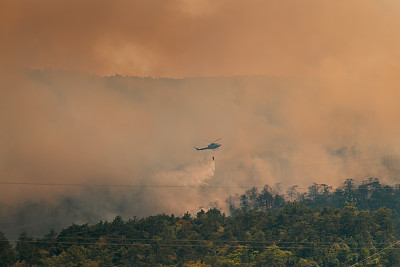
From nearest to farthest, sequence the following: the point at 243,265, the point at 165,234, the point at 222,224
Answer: the point at 243,265, the point at 165,234, the point at 222,224

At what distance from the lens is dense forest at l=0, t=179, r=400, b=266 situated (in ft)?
363

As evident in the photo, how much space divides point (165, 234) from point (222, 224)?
15.9 metres

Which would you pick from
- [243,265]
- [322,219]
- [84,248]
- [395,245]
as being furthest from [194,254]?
[395,245]

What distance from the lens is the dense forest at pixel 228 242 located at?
111 m

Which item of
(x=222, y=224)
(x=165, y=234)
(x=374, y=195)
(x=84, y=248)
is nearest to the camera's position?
(x=84, y=248)

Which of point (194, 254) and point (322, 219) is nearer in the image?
point (194, 254)

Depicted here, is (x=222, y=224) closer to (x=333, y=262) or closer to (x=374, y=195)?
(x=333, y=262)

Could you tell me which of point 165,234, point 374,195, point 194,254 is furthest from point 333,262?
point 374,195

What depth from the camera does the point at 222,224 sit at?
137 meters

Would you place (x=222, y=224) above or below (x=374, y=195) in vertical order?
below

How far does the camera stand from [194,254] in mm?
113750

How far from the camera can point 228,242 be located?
121000 mm

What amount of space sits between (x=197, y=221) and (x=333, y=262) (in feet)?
126

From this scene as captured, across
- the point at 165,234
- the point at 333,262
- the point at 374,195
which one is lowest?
the point at 333,262
